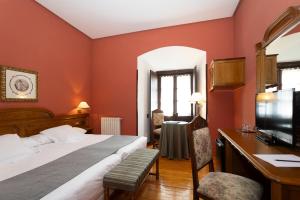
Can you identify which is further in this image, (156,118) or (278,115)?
(156,118)

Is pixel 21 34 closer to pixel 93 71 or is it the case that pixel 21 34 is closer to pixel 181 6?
pixel 93 71

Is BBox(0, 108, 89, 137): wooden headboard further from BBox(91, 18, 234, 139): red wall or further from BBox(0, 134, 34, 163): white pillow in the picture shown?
BBox(91, 18, 234, 139): red wall

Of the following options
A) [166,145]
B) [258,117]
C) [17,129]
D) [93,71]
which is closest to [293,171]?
[258,117]

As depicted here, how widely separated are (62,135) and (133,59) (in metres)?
2.40

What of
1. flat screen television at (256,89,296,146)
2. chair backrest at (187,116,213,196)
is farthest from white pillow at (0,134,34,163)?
flat screen television at (256,89,296,146)

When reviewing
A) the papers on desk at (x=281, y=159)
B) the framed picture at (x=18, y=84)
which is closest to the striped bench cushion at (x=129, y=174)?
the papers on desk at (x=281, y=159)

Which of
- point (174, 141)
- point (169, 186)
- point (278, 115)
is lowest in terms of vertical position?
point (169, 186)

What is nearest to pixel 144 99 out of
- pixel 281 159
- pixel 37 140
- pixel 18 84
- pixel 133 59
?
Answer: pixel 133 59

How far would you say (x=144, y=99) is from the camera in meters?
4.66

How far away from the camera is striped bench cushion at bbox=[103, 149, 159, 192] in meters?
1.57

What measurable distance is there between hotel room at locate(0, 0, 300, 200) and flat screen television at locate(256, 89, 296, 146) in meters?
0.01

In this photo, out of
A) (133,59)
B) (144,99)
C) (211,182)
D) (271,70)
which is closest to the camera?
(211,182)

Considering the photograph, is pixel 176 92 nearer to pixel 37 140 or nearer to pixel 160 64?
pixel 160 64

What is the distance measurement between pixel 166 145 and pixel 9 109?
291 cm
